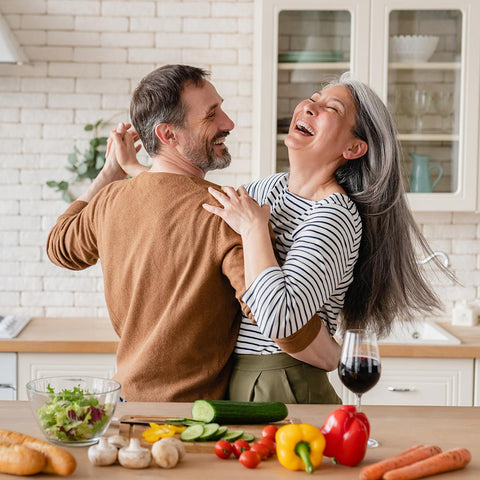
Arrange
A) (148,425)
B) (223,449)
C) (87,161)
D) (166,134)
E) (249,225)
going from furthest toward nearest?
(87,161) < (166,134) < (249,225) < (148,425) < (223,449)

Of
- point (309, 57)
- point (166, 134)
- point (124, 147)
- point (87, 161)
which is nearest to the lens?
point (166, 134)

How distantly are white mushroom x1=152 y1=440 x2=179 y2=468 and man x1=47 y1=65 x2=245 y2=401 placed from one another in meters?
0.48

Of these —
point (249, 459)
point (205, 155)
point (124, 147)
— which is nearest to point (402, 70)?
point (124, 147)

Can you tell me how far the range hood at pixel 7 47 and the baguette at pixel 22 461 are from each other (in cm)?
229

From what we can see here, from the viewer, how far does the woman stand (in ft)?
5.88

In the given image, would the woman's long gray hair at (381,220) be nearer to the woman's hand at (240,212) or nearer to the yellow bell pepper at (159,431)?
the woman's hand at (240,212)

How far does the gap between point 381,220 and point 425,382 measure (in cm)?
139

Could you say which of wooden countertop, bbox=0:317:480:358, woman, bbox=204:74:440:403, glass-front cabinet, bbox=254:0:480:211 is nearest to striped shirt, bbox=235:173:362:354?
woman, bbox=204:74:440:403

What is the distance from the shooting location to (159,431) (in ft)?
4.89

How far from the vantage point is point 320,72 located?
3414mm

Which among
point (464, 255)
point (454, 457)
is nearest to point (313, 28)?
point (464, 255)

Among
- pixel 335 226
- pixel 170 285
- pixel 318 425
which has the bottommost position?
pixel 318 425

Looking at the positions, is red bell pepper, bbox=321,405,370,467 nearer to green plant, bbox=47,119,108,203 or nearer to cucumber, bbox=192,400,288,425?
cucumber, bbox=192,400,288,425

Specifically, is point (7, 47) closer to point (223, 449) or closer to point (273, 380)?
point (273, 380)
